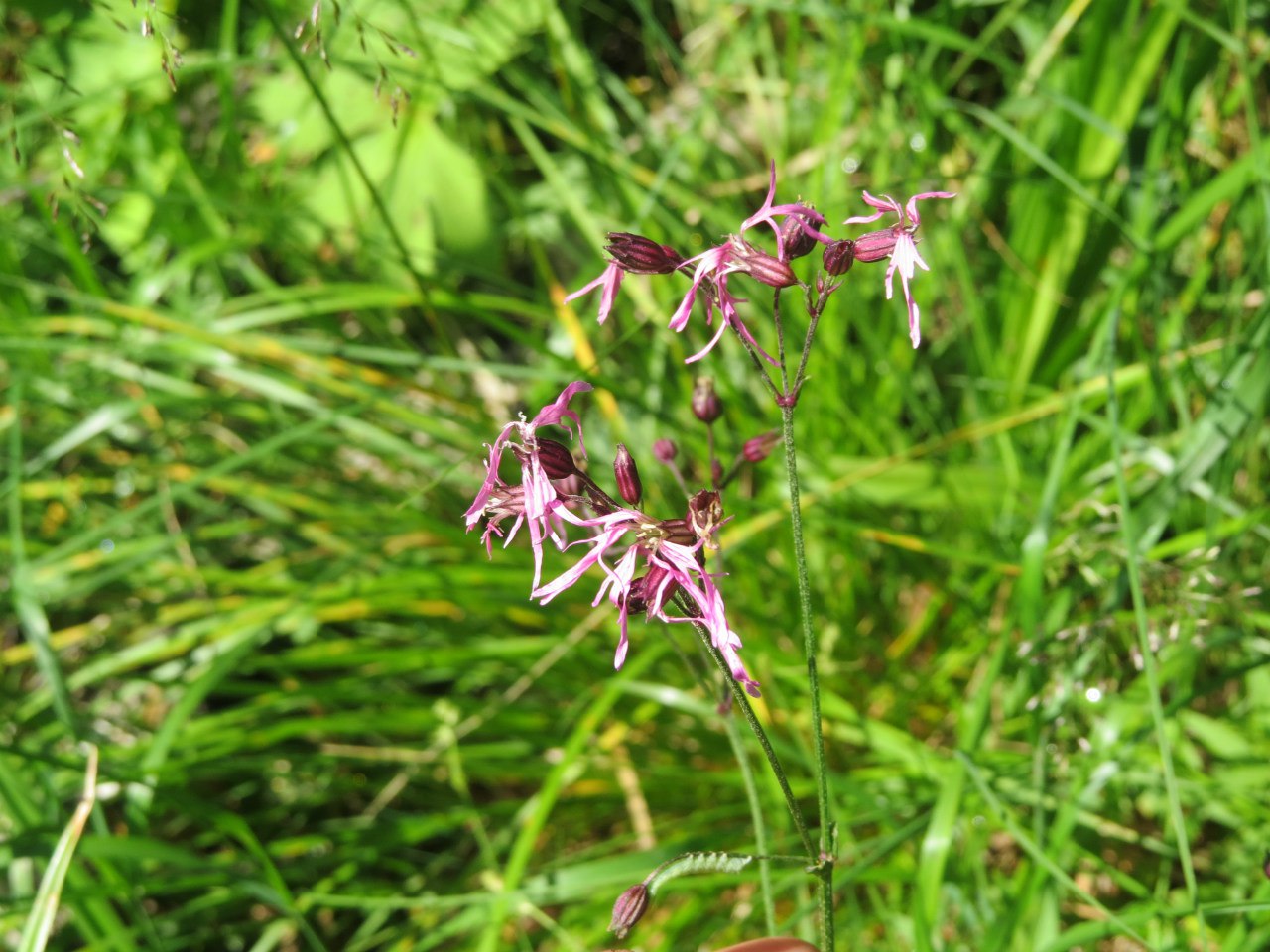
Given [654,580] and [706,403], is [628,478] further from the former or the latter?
[706,403]

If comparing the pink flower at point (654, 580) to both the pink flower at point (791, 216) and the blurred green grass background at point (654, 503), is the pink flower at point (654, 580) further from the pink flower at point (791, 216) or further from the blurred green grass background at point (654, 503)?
the blurred green grass background at point (654, 503)

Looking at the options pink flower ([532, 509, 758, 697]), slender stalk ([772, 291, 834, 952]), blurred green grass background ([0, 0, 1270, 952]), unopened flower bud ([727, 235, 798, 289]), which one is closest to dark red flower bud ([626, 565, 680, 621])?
pink flower ([532, 509, 758, 697])

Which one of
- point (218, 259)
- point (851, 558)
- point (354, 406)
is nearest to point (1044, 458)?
point (851, 558)

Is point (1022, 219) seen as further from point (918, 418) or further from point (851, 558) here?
point (851, 558)

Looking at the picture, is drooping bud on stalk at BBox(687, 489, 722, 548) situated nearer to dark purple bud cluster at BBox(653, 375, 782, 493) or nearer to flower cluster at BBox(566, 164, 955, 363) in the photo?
flower cluster at BBox(566, 164, 955, 363)

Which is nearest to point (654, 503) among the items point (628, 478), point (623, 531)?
point (628, 478)

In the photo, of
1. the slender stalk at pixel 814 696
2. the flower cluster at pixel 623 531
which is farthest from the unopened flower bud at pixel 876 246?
the flower cluster at pixel 623 531
